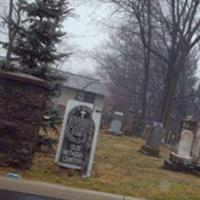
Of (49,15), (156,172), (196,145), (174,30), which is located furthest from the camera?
(174,30)

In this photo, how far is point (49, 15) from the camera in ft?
39.3

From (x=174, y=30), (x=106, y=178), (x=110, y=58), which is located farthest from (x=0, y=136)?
(x=110, y=58)

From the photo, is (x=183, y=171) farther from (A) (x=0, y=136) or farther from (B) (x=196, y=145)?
(A) (x=0, y=136)

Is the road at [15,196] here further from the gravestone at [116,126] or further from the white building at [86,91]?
the white building at [86,91]

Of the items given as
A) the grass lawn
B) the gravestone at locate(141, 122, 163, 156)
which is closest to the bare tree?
the gravestone at locate(141, 122, 163, 156)

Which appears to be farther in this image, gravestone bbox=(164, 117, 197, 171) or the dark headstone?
gravestone bbox=(164, 117, 197, 171)

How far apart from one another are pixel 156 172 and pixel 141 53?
106ft

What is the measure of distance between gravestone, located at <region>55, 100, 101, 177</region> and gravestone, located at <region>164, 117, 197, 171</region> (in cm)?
454

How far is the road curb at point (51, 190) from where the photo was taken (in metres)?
8.31

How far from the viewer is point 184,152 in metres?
15.0

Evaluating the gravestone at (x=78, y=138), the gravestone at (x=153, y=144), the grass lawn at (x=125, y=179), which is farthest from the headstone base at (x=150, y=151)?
the gravestone at (x=78, y=138)

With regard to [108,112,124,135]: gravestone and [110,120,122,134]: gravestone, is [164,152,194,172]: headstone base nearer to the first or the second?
[108,112,124,135]: gravestone

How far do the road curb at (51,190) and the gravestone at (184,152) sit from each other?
18.5ft

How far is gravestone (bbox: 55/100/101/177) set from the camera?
10203 mm
